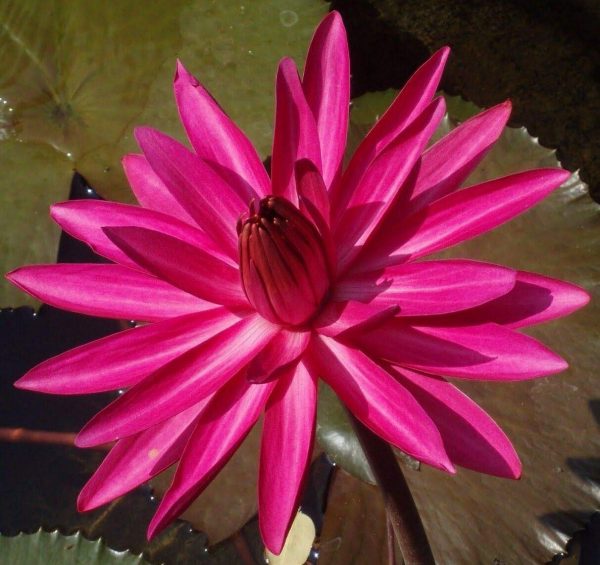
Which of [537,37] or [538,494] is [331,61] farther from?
[537,37]

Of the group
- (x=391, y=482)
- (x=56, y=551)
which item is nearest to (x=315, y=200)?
(x=391, y=482)

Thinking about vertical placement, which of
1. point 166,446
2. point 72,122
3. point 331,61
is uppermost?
point 72,122

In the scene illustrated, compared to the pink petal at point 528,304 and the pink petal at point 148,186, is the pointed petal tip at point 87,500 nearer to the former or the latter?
the pink petal at point 148,186

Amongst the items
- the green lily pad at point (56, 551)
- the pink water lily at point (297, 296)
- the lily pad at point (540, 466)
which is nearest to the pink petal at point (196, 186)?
the pink water lily at point (297, 296)

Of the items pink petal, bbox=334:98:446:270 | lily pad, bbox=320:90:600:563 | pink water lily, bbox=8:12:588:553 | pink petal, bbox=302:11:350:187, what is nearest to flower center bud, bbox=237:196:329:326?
pink water lily, bbox=8:12:588:553

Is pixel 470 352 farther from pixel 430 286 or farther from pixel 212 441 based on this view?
pixel 212 441

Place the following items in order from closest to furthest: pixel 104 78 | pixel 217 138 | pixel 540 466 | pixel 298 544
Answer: pixel 217 138 < pixel 540 466 < pixel 298 544 < pixel 104 78

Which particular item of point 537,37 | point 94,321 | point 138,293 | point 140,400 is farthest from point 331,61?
point 537,37
